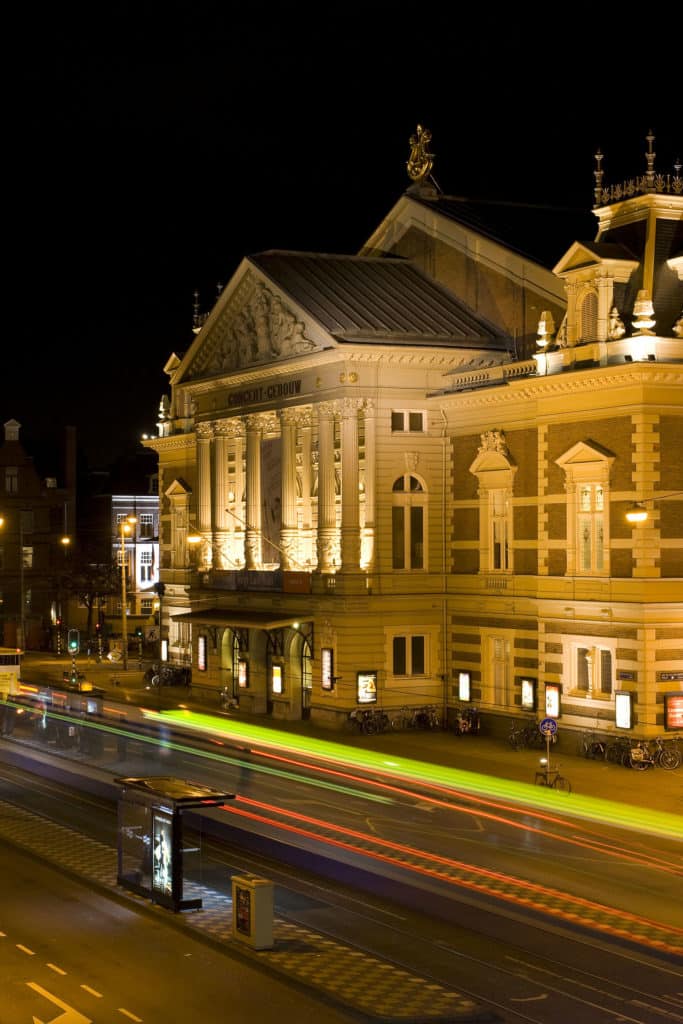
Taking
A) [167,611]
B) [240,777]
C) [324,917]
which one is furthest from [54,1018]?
[167,611]

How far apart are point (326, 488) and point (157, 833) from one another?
31.3m

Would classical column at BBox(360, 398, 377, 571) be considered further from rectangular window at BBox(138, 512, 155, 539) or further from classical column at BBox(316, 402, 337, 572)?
rectangular window at BBox(138, 512, 155, 539)

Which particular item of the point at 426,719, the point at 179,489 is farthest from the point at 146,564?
the point at 426,719

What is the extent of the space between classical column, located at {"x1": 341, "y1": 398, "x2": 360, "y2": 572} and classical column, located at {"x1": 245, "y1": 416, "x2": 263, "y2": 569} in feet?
25.3

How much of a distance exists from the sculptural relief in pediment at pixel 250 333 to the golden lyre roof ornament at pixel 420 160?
8.93m

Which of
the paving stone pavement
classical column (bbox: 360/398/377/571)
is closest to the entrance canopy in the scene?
classical column (bbox: 360/398/377/571)

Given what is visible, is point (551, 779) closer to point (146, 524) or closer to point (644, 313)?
point (644, 313)

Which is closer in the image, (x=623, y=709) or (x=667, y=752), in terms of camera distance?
(x=667, y=752)

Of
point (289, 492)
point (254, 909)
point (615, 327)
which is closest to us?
point (254, 909)

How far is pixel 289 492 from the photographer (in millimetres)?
63125

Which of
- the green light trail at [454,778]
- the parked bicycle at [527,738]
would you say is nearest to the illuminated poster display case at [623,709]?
the green light trail at [454,778]

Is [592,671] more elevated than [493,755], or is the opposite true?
[592,671]

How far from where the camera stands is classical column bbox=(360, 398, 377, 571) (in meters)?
59.1

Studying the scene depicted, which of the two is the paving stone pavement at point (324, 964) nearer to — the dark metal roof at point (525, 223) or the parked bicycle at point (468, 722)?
the parked bicycle at point (468, 722)
